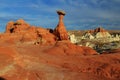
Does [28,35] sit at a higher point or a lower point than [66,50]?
higher

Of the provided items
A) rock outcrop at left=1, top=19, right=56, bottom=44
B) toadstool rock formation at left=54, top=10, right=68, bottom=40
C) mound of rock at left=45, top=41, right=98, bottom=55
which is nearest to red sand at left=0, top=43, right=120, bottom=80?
mound of rock at left=45, top=41, right=98, bottom=55

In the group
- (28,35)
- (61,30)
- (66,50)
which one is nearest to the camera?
(66,50)

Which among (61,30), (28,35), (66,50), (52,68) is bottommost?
(52,68)

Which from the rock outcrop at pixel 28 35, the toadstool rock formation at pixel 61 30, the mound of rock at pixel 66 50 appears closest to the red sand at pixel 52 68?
the mound of rock at pixel 66 50

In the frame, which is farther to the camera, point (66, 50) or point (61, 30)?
point (61, 30)

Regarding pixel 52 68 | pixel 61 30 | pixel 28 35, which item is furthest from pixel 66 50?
pixel 52 68

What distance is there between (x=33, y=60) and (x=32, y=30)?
28.9 m

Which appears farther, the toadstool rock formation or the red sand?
the toadstool rock formation

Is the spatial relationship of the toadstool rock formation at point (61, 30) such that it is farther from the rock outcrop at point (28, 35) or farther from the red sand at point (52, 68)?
the red sand at point (52, 68)

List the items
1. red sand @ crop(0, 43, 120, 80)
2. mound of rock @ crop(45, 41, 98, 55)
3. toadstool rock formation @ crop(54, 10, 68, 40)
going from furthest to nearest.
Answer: toadstool rock formation @ crop(54, 10, 68, 40), mound of rock @ crop(45, 41, 98, 55), red sand @ crop(0, 43, 120, 80)

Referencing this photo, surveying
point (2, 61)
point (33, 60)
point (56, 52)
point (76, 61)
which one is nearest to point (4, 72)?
point (2, 61)

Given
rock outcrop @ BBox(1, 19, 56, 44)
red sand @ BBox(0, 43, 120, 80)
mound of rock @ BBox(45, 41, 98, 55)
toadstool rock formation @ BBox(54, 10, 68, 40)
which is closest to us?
red sand @ BBox(0, 43, 120, 80)

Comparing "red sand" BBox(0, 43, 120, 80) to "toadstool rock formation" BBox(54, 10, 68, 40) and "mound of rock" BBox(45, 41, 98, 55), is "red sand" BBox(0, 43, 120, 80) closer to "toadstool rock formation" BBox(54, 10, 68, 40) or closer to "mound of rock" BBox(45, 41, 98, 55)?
"mound of rock" BBox(45, 41, 98, 55)

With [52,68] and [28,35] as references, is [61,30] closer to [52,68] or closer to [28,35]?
[28,35]
